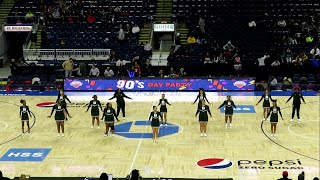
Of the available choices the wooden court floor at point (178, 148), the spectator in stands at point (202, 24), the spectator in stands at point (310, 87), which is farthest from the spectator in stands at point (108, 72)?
the spectator in stands at point (310, 87)

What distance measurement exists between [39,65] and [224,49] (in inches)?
450

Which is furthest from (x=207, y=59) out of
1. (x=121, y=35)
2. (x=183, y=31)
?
(x=121, y=35)

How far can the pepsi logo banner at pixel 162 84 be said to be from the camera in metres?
31.7

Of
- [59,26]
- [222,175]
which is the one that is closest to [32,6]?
[59,26]

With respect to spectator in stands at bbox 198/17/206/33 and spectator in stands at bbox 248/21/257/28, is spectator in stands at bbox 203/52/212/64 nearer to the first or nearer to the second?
spectator in stands at bbox 198/17/206/33

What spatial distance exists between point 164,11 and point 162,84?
10654 millimetres

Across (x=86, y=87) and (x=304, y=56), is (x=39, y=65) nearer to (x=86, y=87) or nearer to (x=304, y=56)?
(x=86, y=87)

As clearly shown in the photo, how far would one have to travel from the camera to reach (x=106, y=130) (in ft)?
75.1

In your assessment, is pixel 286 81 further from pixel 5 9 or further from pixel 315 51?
pixel 5 9

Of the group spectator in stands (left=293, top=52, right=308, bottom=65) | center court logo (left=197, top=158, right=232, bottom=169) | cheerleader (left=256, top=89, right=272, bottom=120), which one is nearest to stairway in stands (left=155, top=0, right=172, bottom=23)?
spectator in stands (left=293, top=52, right=308, bottom=65)

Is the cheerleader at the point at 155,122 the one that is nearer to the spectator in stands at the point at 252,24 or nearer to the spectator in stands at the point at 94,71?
the spectator in stands at the point at 94,71

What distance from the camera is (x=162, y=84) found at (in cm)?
3195

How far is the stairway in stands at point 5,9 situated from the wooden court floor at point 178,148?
15962 mm

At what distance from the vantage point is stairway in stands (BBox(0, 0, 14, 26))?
41.7 m
